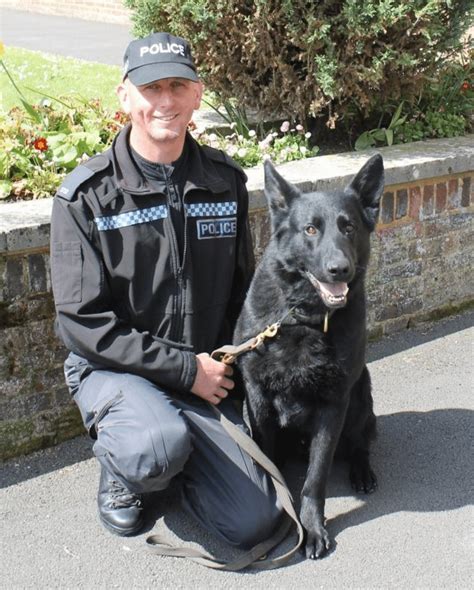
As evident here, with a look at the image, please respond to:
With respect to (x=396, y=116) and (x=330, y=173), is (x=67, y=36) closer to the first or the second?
(x=396, y=116)

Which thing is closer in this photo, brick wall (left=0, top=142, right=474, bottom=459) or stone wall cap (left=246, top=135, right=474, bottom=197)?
brick wall (left=0, top=142, right=474, bottom=459)

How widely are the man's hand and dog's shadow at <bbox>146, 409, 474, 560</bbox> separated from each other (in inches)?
20.4

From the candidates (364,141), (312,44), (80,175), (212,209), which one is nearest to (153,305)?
(212,209)

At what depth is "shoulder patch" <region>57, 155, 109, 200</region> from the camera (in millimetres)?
3217

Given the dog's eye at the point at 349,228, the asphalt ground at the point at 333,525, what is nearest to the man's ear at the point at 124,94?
the dog's eye at the point at 349,228

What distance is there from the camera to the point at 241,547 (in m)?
3.18

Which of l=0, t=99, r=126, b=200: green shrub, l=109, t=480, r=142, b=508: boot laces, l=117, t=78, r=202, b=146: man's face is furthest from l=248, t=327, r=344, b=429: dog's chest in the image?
l=0, t=99, r=126, b=200: green shrub

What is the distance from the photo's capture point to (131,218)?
330 cm

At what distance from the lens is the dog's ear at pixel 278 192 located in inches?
130

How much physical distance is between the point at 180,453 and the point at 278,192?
1.11 m

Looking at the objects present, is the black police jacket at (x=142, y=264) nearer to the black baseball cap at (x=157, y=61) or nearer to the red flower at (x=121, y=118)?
the black baseball cap at (x=157, y=61)

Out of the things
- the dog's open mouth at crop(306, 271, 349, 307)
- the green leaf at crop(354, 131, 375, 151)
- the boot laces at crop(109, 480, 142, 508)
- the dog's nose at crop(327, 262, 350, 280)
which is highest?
the green leaf at crop(354, 131, 375, 151)

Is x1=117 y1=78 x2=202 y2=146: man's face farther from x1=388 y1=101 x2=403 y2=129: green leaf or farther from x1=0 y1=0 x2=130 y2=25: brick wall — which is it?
x1=0 y1=0 x2=130 y2=25: brick wall

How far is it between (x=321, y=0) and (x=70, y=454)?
10.1ft
